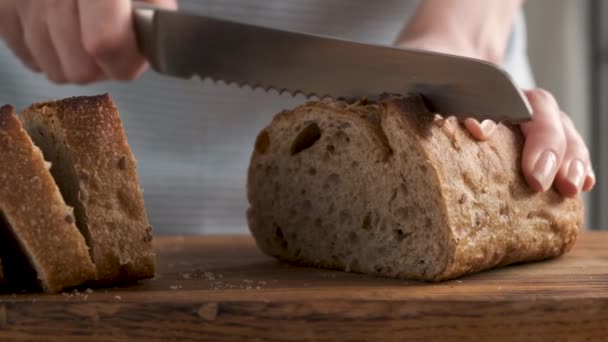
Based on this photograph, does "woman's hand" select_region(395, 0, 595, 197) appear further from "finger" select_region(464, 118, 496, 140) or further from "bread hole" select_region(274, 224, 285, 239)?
"bread hole" select_region(274, 224, 285, 239)

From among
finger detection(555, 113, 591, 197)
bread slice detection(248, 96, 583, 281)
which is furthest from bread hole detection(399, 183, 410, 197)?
finger detection(555, 113, 591, 197)

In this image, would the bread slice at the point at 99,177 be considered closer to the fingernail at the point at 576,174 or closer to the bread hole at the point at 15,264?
the bread hole at the point at 15,264

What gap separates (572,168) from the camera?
7.88 ft

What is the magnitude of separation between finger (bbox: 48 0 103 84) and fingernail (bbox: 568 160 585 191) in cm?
→ 137

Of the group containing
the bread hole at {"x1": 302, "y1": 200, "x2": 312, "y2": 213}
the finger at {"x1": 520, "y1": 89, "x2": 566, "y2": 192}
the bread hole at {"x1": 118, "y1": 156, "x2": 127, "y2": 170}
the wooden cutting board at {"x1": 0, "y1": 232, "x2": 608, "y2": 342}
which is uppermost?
the finger at {"x1": 520, "y1": 89, "x2": 566, "y2": 192}

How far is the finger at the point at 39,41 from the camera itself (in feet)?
7.72

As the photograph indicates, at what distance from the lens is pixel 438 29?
8.81 ft

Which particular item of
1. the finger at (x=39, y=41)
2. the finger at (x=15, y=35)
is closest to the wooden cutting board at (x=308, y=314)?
the finger at (x=39, y=41)

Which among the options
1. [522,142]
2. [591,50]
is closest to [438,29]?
[522,142]

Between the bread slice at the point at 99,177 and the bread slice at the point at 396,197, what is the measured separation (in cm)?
52

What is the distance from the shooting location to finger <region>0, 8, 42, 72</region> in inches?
96.7

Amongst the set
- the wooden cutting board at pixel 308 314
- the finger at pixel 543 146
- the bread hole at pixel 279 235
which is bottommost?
the wooden cutting board at pixel 308 314

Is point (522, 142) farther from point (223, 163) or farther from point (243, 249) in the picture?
point (223, 163)

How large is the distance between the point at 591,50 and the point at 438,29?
306cm
